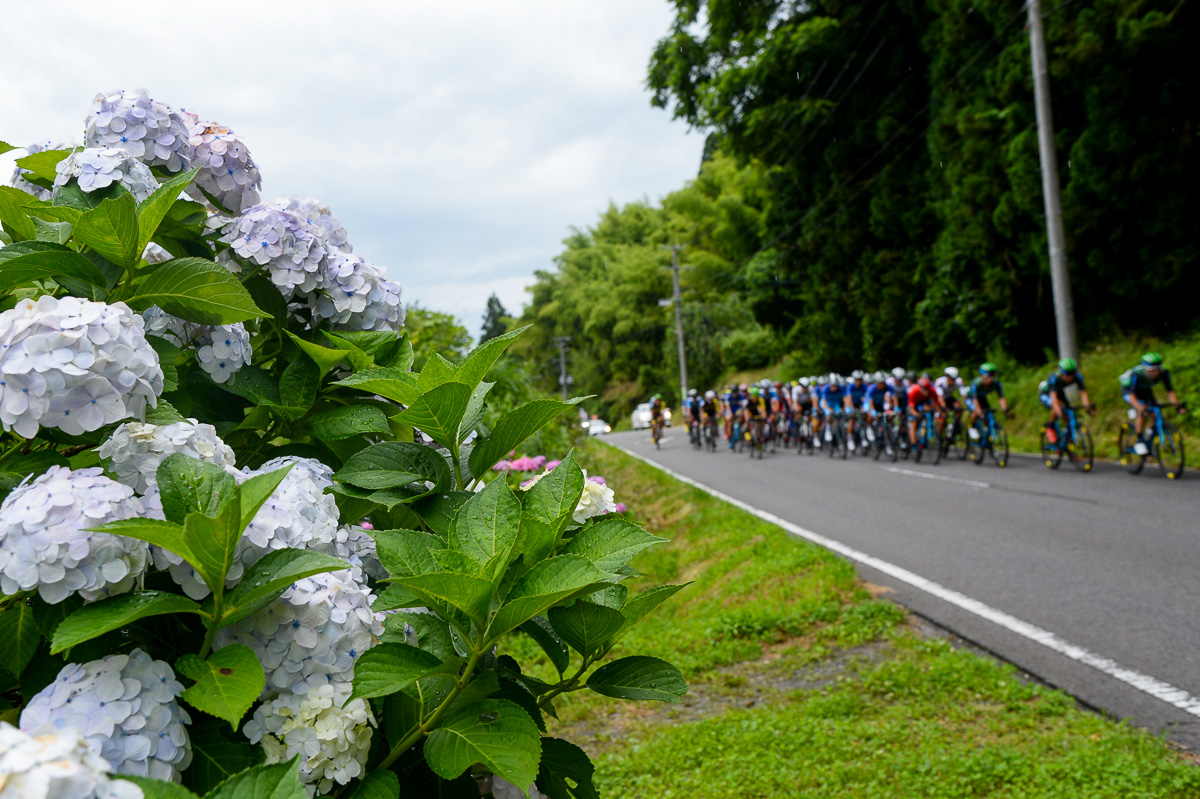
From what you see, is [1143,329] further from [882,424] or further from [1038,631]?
[1038,631]

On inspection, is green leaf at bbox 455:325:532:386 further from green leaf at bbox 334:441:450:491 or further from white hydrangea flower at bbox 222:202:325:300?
white hydrangea flower at bbox 222:202:325:300

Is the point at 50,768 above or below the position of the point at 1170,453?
above

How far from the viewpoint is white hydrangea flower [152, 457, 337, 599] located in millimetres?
808

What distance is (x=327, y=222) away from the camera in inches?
53.4

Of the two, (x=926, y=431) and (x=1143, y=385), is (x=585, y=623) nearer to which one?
(x=1143, y=385)

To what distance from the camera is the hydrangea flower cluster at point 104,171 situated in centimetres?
113

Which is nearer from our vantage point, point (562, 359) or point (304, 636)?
point (304, 636)

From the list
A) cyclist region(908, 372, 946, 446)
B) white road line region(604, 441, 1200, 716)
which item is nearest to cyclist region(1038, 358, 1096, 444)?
cyclist region(908, 372, 946, 446)

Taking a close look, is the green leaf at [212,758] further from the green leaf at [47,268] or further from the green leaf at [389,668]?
the green leaf at [47,268]

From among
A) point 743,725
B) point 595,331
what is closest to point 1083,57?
point 743,725

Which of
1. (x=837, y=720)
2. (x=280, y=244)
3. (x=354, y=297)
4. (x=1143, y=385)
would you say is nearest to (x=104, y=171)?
(x=280, y=244)

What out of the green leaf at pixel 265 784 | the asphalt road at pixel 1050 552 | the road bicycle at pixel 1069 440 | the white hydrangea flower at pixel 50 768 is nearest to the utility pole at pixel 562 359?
the asphalt road at pixel 1050 552

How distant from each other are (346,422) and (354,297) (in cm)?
23

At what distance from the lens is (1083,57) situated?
14.3 m
